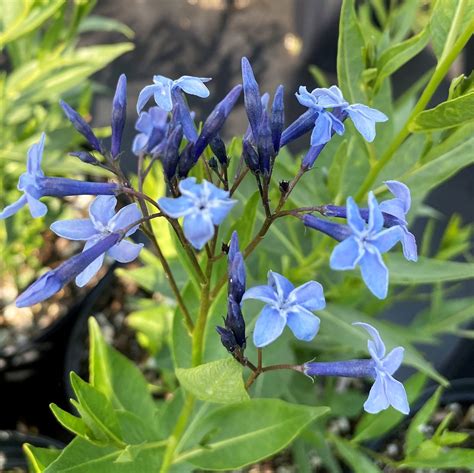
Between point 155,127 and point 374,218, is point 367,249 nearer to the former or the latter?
point 374,218

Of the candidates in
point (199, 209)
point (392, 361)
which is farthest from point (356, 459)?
point (199, 209)

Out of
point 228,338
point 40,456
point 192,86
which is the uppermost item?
point 192,86

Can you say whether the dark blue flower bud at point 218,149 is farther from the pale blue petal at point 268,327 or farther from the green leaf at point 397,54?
the green leaf at point 397,54

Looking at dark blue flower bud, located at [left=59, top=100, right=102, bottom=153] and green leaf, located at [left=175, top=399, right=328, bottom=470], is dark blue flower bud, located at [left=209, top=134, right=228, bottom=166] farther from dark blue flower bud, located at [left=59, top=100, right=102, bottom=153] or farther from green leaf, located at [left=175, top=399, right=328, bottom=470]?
green leaf, located at [left=175, top=399, right=328, bottom=470]

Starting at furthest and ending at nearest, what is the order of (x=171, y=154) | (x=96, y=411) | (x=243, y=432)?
(x=243, y=432), (x=96, y=411), (x=171, y=154)

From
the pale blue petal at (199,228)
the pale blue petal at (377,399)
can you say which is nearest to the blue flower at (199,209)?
the pale blue petal at (199,228)

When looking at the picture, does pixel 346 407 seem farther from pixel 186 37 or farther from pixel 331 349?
pixel 186 37

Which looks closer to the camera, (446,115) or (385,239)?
(385,239)
